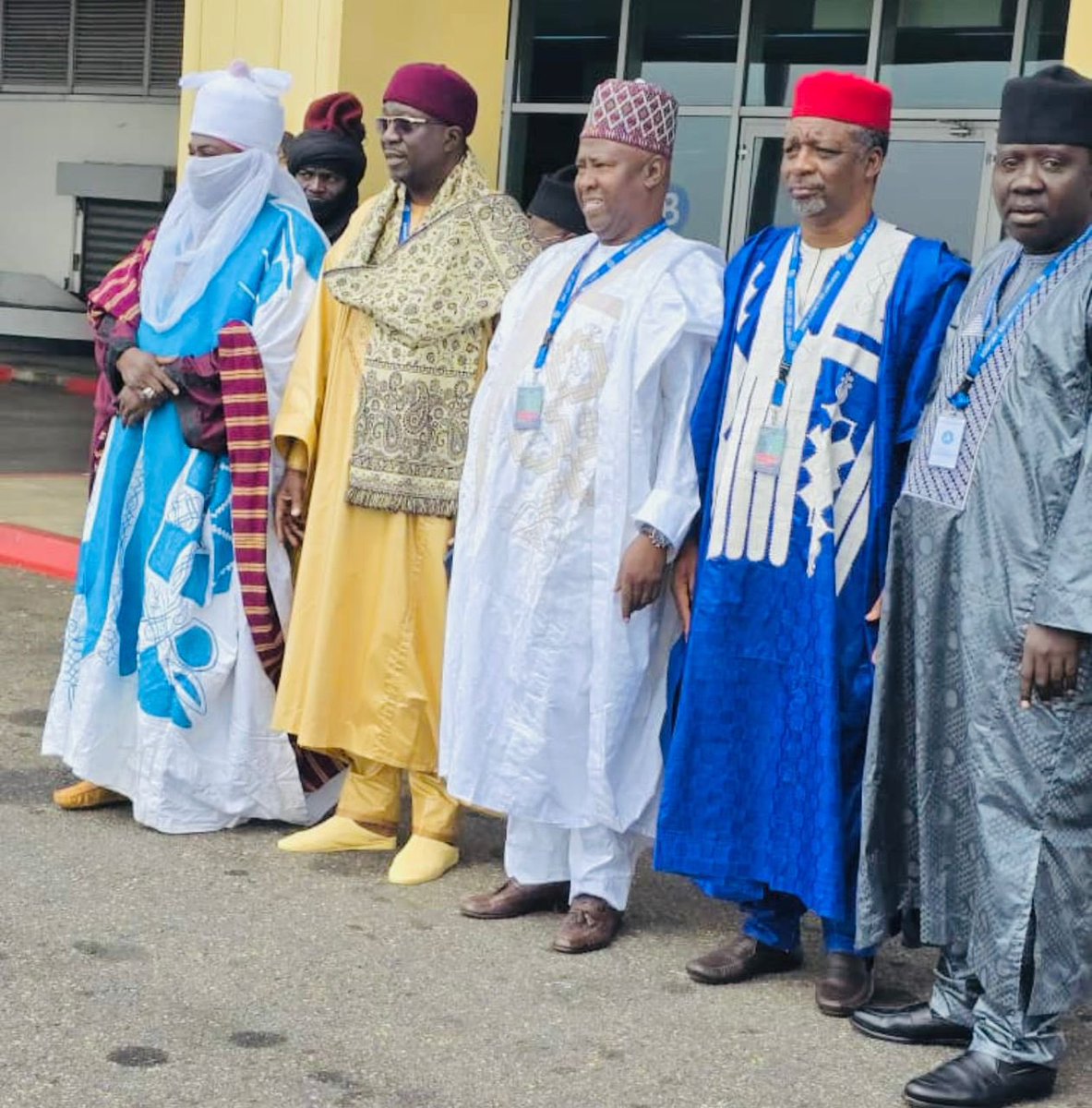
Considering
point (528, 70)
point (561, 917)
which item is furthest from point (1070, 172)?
point (528, 70)

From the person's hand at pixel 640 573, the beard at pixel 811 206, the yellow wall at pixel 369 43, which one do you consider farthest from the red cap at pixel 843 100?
the yellow wall at pixel 369 43

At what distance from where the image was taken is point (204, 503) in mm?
5055

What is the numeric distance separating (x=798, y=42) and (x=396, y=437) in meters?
6.00

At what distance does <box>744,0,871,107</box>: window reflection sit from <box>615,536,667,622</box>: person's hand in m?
6.17

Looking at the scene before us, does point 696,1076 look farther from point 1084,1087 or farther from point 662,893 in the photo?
point 662,893

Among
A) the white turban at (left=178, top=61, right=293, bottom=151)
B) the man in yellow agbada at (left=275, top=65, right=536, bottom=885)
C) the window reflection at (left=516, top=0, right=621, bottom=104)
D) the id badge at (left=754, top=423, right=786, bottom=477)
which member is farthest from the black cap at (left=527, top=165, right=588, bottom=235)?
the window reflection at (left=516, top=0, right=621, bottom=104)

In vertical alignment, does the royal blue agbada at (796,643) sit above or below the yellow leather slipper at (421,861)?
above

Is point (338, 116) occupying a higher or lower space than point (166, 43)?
lower

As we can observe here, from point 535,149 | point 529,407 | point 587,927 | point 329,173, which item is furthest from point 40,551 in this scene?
point 587,927

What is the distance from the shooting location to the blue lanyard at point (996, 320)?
369 centimetres

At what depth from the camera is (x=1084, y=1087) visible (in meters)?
3.77

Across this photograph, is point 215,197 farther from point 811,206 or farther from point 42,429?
point 42,429

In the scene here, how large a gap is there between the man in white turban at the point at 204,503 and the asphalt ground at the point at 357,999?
20cm

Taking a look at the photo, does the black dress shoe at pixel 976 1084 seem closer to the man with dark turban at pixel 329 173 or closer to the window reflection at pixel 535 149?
the man with dark turban at pixel 329 173
